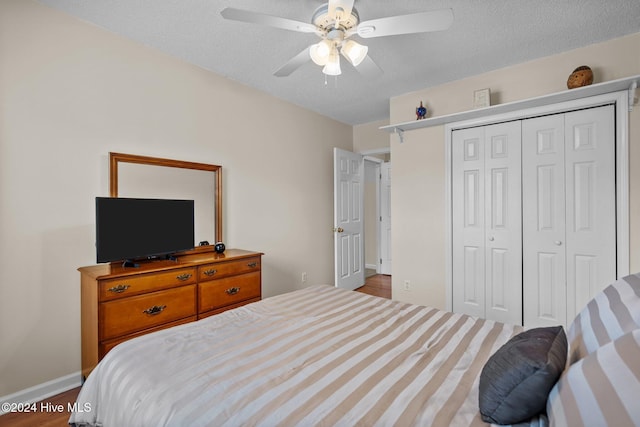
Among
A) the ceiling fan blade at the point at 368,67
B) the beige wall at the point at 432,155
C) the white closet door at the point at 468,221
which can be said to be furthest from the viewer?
the white closet door at the point at 468,221

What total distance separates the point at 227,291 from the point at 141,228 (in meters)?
0.86

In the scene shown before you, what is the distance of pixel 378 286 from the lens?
4.78m

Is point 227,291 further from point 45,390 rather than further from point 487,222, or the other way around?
point 487,222

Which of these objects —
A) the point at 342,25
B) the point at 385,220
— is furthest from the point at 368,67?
the point at 385,220

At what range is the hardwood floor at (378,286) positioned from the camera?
4397mm

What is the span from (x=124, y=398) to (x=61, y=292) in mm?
1499

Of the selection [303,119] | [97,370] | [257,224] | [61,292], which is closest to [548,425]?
[97,370]

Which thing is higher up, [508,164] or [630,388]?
[508,164]

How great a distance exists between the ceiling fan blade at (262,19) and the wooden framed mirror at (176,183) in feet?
4.84

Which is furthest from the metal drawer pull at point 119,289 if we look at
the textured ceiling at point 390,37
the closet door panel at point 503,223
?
the closet door panel at point 503,223

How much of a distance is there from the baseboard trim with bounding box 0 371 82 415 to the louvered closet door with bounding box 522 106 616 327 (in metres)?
3.85

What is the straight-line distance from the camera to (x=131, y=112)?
2395 millimetres

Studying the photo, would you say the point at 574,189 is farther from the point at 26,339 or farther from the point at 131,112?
the point at 26,339

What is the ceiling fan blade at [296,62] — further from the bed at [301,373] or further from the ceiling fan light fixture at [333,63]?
the bed at [301,373]
